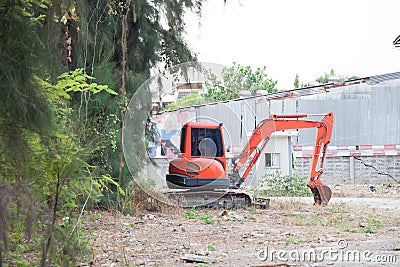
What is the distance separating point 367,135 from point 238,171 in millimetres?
9798

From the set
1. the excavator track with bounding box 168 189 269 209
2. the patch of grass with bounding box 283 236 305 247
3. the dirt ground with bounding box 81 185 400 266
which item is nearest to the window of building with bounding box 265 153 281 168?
the dirt ground with bounding box 81 185 400 266

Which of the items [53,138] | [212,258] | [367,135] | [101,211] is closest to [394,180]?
[367,135]

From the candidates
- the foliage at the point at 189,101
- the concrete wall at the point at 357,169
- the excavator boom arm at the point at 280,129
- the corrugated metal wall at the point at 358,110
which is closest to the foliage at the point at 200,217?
the foliage at the point at 189,101

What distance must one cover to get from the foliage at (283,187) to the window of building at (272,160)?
4.48 ft

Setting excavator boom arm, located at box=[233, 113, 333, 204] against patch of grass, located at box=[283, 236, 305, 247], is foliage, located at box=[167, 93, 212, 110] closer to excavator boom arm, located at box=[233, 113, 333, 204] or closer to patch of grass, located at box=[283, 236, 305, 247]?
excavator boom arm, located at box=[233, 113, 333, 204]

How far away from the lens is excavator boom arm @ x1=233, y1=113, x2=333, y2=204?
13.8 meters

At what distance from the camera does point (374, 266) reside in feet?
18.9

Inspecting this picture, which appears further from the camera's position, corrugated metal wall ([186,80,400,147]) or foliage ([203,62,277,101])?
corrugated metal wall ([186,80,400,147])

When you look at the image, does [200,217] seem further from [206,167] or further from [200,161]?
[200,161]

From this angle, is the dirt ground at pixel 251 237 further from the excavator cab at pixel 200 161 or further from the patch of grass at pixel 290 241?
the excavator cab at pixel 200 161

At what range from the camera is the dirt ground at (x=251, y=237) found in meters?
6.38

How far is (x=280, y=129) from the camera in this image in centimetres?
1445

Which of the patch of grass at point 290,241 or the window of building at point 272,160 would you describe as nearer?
the patch of grass at point 290,241

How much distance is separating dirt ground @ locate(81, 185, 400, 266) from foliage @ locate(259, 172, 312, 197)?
4487 millimetres
